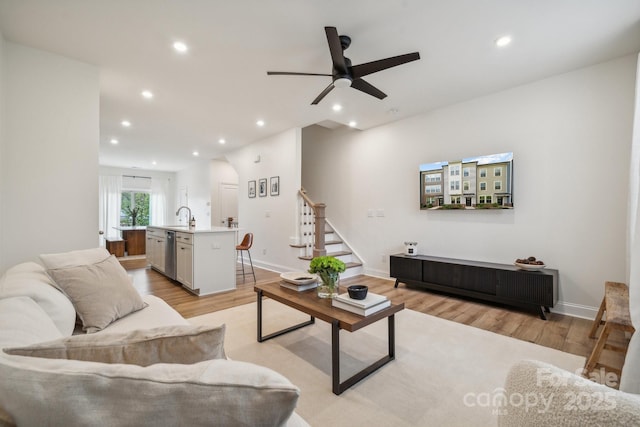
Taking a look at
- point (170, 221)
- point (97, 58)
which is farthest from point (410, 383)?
point (170, 221)

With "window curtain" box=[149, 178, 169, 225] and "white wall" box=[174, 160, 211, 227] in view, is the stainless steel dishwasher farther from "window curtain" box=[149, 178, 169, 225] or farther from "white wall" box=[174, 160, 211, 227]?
"window curtain" box=[149, 178, 169, 225]

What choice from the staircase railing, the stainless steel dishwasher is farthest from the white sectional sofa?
the stainless steel dishwasher

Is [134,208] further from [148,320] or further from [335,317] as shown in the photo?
[335,317]

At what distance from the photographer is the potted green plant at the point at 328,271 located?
219 centimetres

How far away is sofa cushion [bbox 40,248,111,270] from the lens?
5.69 ft

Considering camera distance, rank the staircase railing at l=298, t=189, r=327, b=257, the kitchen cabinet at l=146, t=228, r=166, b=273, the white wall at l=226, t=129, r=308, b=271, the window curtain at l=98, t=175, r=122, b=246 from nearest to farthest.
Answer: the staircase railing at l=298, t=189, r=327, b=257, the kitchen cabinet at l=146, t=228, r=166, b=273, the white wall at l=226, t=129, r=308, b=271, the window curtain at l=98, t=175, r=122, b=246

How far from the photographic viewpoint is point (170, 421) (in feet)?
1.66

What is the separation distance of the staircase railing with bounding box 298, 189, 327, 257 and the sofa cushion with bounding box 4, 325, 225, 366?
4040 mm

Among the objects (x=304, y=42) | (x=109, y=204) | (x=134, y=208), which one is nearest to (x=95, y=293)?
(x=304, y=42)

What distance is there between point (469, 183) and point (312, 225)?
2632 millimetres

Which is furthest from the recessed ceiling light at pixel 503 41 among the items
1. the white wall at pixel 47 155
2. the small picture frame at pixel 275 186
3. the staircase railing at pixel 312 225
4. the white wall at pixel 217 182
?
the white wall at pixel 217 182

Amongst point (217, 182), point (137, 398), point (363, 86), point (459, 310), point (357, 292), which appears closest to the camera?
point (137, 398)

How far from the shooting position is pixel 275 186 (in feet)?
18.6

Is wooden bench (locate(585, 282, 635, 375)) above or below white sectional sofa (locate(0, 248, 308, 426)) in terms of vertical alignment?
below
